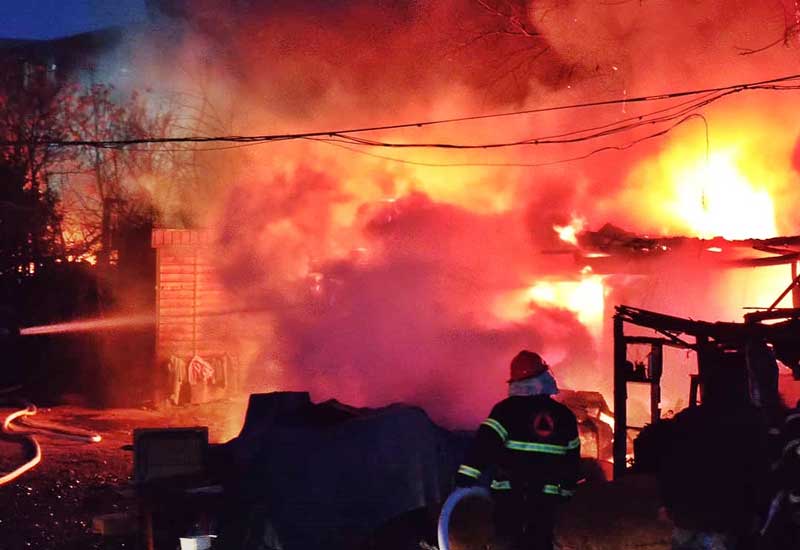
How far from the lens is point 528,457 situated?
17.0 feet

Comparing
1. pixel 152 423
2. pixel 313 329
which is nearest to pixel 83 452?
pixel 152 423

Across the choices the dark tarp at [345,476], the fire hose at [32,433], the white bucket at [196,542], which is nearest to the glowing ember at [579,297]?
the fire hose at [32,433]

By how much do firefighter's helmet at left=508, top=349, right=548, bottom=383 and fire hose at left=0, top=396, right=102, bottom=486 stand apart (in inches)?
278

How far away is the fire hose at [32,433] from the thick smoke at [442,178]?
364 centimetres

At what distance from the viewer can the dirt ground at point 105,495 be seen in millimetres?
5852

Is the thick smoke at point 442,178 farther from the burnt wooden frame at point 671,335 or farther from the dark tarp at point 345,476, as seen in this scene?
the dark tarp at point 345,476

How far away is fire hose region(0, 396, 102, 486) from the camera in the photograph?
10.8 meters

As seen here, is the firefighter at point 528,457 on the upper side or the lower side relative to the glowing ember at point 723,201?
lower

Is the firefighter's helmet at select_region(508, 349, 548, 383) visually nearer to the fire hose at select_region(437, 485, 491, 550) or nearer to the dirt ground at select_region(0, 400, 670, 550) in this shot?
the fire hose at select_region(437, 485, 491, 550)

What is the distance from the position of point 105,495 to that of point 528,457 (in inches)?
156

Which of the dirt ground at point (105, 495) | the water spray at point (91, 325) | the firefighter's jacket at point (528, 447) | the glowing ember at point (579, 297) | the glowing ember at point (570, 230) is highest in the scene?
the glowing ember at point (570, 230)

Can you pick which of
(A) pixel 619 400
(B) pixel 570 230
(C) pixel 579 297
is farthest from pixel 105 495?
(C) pixel 579 297

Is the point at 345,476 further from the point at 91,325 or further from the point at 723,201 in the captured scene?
the point at 91,325

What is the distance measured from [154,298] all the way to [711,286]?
9934 mm
